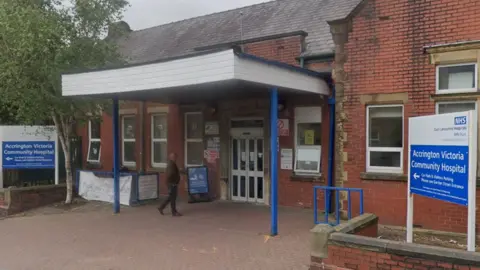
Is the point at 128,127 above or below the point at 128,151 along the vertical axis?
above

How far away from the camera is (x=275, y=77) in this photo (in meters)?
8.15

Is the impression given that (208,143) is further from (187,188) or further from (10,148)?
(10,148)

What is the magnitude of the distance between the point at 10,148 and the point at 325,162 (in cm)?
970

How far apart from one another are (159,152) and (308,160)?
6.10 m

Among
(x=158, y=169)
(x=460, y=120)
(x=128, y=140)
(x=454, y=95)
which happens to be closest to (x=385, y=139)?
(x=454, y=95)

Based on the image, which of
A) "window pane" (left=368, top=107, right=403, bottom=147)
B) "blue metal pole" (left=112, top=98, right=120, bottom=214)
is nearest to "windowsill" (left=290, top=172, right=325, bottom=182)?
"window pane" (left=368, top=107, right=403, bottom=147)

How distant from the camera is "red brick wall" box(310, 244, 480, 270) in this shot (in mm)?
4797

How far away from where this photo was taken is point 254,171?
12.5m

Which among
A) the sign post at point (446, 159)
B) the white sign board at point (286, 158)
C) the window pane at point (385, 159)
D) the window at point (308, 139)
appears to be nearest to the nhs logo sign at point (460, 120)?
the sign post at point (446, 159)

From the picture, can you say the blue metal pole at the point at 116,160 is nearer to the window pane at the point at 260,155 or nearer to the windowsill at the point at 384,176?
the window pane at the point at 260,155

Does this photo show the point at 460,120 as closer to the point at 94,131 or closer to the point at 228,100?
the point at 228,100

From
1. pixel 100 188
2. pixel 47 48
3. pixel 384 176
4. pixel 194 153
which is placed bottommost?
pixel 100 188

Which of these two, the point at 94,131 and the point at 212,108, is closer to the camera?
the point at 212,108

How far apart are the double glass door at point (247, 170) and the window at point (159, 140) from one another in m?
3.20
